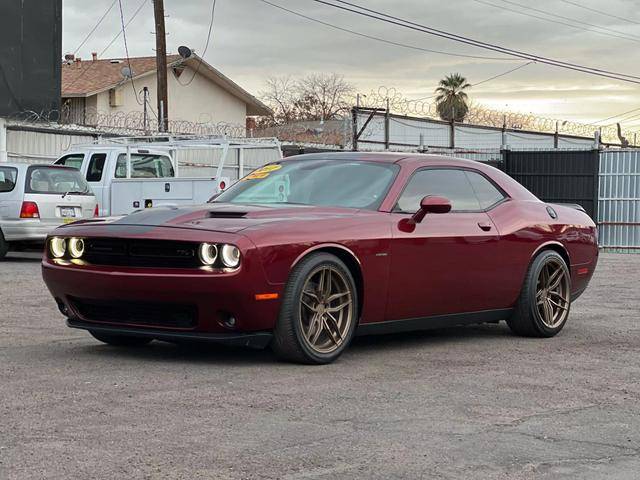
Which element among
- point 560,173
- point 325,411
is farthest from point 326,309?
point 560,173

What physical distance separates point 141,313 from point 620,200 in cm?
2057

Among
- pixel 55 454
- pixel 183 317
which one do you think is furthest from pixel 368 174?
pixel 55 454

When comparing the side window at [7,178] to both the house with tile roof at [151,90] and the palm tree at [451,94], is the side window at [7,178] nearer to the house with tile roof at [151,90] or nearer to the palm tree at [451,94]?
the house with tile roof at [151,90]

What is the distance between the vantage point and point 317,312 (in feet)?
22.8

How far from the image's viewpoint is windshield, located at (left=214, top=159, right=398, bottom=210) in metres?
7.74

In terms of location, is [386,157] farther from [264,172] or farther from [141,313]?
[141,313]

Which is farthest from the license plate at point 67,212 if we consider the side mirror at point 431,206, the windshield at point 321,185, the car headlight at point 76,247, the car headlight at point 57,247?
the side mirror at point 431,206

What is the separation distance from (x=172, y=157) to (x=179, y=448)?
15457 mm

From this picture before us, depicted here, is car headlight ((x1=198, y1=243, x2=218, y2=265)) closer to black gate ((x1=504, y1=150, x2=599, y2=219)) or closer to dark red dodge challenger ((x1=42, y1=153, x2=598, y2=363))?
dark red dodge challenger ((x1=42, y1=153, x2=598, y2=363))

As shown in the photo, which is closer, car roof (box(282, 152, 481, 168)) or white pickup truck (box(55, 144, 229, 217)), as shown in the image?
car roof (box(282, 152, 481, 168))

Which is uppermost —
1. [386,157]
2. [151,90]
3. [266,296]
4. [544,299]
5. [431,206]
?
[151,90]

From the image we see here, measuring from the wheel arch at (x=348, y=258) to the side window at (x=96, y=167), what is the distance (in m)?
12.0

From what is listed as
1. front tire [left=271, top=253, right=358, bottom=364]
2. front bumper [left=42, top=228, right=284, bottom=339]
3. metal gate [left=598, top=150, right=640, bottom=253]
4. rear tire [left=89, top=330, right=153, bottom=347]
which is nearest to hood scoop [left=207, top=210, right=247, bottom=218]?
front bumper [left=42, top=228, right=284, bottom=339]

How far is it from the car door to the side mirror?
67 mm
